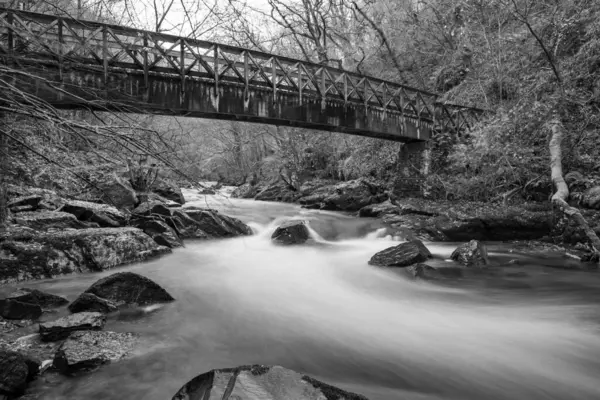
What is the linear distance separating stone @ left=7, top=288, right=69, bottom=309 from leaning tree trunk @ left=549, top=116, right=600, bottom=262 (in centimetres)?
1026

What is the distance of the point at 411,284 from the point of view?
23.7 ft

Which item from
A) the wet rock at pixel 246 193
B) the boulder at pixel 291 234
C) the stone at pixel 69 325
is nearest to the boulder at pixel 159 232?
the boulder at pixel 291 234

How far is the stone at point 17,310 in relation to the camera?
4355mm

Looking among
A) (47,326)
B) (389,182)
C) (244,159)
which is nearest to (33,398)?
(47,326)

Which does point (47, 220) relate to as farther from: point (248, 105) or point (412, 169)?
point (412, 169)

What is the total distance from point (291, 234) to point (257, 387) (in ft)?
29.7

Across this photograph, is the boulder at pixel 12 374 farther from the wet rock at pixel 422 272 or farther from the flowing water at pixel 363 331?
the wet rock at pixel 422 272

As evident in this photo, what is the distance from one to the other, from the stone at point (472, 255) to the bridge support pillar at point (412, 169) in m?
7.53

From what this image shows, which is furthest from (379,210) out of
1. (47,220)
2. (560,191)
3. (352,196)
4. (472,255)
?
(47,220)

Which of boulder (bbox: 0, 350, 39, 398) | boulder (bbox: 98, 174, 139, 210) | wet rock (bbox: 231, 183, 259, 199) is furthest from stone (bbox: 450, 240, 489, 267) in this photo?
wet rock (bbox: 231, 183, 259, 199)

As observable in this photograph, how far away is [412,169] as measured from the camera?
53.5 feet

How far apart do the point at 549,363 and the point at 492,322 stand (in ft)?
4.05

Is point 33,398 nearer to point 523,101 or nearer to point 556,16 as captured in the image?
point 523,101

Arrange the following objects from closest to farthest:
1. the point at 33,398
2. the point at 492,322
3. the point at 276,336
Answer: the point at 33,398 → the point at 276,336 → the point at 492,322
